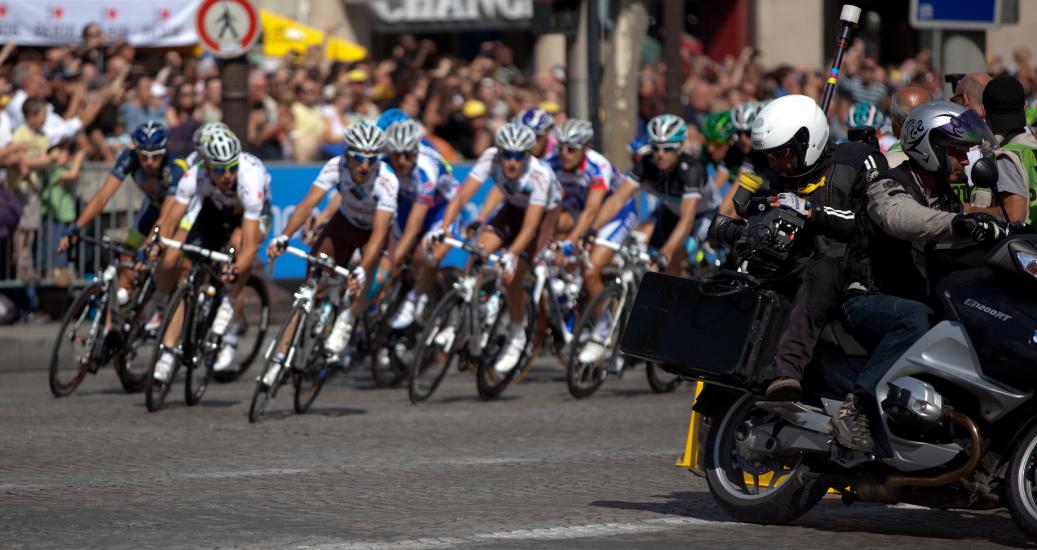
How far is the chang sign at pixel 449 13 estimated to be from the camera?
32.7 m

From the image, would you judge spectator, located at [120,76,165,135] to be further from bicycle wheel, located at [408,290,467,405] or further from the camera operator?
the camera operator

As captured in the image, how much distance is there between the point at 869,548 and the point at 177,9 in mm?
15161

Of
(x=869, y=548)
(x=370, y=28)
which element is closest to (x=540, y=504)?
(x=869, y=548)

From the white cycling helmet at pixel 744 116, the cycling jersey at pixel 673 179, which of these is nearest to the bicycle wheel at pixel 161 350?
the cycling jersey at pixel 673 179

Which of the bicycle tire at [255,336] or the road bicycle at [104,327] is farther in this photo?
the bicycle tire at [255,336]

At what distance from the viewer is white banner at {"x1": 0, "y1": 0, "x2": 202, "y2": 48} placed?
20219mm

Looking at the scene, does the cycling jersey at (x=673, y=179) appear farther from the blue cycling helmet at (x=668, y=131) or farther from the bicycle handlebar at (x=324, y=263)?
the bicycle handlebar at (x=324, y=263)

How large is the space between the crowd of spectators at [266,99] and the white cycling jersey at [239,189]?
153 inches

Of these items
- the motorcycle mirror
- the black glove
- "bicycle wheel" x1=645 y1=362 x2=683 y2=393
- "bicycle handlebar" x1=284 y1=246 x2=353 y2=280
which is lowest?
"bicycle wheel" x1=645 y1=362 x2=683 y2=393

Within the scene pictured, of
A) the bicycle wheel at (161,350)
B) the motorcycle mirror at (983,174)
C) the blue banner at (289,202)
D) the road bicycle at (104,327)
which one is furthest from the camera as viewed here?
the blue banner at (289,202)

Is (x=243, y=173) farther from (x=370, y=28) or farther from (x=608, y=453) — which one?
(x=370, y=28)

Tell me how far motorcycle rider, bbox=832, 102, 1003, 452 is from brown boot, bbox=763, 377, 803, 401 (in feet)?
0.60

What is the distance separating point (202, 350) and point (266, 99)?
24.8ft

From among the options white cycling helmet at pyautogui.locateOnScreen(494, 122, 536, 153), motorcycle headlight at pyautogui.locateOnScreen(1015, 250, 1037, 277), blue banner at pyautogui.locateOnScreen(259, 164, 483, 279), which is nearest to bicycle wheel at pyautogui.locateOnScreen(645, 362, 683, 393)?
white cycling helmet at pyautogui.locateOnScreen(494, 122, 536, 153)
